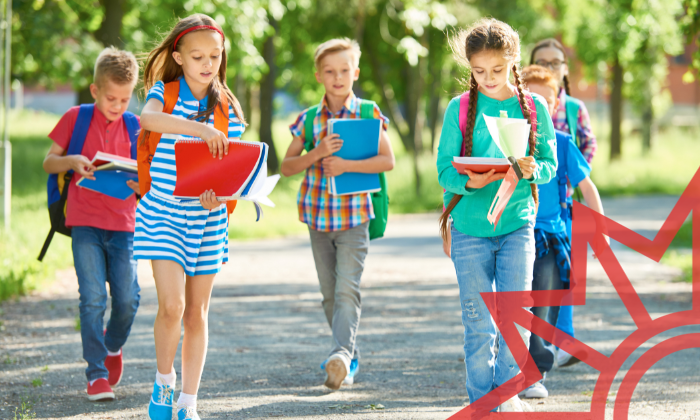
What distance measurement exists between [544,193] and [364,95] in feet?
83.5

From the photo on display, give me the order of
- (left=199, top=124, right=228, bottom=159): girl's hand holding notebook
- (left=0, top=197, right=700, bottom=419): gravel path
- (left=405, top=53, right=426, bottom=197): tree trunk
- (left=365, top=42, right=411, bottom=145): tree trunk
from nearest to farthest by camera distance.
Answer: (left=199, top=124, right=228, bottom=159): girl's hand holding notebook < (left=0, top=197, right=700, bottom=419): gravel path < (left=405, top=53, right=426, bottom=197): tree trunk < (left=365, top=42, right=411, bottom=145): tree trunk

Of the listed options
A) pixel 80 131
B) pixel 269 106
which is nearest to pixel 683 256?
pixel 80 131

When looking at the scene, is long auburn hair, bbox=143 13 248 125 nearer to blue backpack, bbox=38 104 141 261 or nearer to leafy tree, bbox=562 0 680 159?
blue backpack, bbox=38 104 141 261

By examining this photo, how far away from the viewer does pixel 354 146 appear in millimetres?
4746

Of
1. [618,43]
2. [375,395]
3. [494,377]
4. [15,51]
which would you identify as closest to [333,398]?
[375,395]

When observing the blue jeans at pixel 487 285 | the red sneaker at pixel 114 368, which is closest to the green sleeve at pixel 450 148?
the blue jeans at pixel 487 285

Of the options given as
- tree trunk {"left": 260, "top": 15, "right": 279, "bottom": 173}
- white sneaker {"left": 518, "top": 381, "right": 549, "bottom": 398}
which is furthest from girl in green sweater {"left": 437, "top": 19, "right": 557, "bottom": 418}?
tree trunk {"left": 260, "top": 15, "right": 279, "bottom": 173}

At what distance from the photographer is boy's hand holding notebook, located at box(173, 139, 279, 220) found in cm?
345

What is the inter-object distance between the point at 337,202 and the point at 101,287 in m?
1.46

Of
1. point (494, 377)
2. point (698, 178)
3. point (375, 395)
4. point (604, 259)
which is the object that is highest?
point (698, 178)

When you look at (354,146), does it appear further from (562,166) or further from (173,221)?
(173,221)

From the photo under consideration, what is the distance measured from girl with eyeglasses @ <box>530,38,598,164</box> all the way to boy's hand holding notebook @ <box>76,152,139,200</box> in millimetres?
2536

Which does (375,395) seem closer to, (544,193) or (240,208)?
(544,193)

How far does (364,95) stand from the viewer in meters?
29.6
